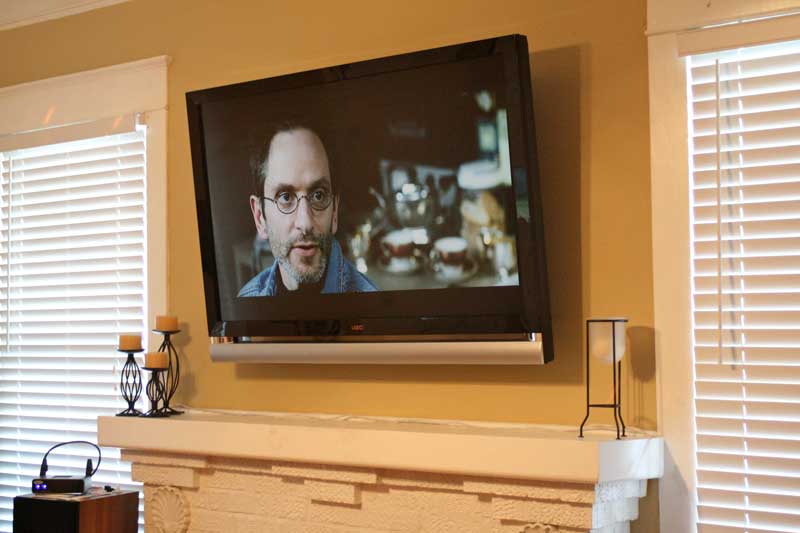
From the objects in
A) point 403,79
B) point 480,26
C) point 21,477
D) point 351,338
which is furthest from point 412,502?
point 21,477

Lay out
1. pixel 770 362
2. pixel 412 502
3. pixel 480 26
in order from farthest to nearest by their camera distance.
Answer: pixel 480 26 → pixel 412 502 → pixel 770 362

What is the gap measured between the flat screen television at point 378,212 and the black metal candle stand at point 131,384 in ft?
1.19

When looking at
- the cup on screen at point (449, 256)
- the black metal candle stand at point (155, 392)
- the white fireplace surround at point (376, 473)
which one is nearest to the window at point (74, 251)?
the black metal candle stand at point (155, 392)

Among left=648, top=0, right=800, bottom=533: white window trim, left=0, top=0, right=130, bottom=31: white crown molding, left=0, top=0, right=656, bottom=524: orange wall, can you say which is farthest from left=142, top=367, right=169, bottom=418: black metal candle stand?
left=648, top=0, right=800, bottom=533: white window trim

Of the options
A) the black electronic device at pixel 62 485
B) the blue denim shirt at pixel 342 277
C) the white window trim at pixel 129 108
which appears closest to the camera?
the blue denim shirt at pixel 342 277

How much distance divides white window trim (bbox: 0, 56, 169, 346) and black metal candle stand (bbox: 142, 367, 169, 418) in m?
0.24

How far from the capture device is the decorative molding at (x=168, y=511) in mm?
3316

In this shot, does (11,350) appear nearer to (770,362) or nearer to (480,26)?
(480,26)

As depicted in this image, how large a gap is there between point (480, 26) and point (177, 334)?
168 centimetres

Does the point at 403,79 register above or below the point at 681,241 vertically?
above

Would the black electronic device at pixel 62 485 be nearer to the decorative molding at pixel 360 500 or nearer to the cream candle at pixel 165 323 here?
the decorative molding at pixel 360 500

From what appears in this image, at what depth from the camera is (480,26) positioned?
10.1ft

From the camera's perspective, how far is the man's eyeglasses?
10.4ft

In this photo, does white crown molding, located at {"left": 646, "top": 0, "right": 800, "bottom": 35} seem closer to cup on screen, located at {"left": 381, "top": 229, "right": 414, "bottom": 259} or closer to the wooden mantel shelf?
cup on screen, located at {"left": 381, "top": 229, "right": 414, "bottom": 259}
